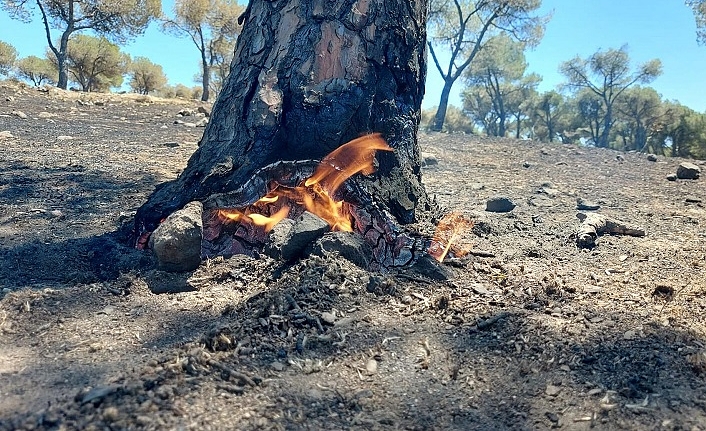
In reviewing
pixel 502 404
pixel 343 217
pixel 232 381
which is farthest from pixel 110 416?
pixel 343 217

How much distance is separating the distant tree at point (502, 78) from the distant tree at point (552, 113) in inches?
33.0

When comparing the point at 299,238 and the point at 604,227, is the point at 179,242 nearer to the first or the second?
the point at 299,238

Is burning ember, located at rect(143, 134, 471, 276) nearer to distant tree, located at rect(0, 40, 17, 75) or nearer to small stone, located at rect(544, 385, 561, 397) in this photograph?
small stone, located at rect(544, 385, 561, 397)

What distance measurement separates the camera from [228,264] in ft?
8.68

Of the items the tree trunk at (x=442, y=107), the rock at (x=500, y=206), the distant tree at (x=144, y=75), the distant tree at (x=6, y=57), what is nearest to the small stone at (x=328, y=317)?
the rock at (x=500, y=206)

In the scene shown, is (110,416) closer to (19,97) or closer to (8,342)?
(8,342)

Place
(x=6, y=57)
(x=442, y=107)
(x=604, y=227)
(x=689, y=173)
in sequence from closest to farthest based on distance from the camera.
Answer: (x=604, y=227) < (x=689, y=173) < (x=442, y=107) < (x=6, y=57)

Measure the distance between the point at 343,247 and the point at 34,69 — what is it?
3334 cm

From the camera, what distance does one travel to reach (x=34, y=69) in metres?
29.4

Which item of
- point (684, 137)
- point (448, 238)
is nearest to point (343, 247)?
point (448, 238)

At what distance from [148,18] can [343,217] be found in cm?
2196

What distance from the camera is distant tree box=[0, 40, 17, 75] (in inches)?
1106

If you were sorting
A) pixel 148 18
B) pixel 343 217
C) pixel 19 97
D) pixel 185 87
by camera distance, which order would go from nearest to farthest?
pixel 343 217, pixel 19 97, pixel 148 18, pixel 185 87

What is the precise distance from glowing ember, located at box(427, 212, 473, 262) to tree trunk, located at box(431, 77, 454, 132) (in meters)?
14.4
